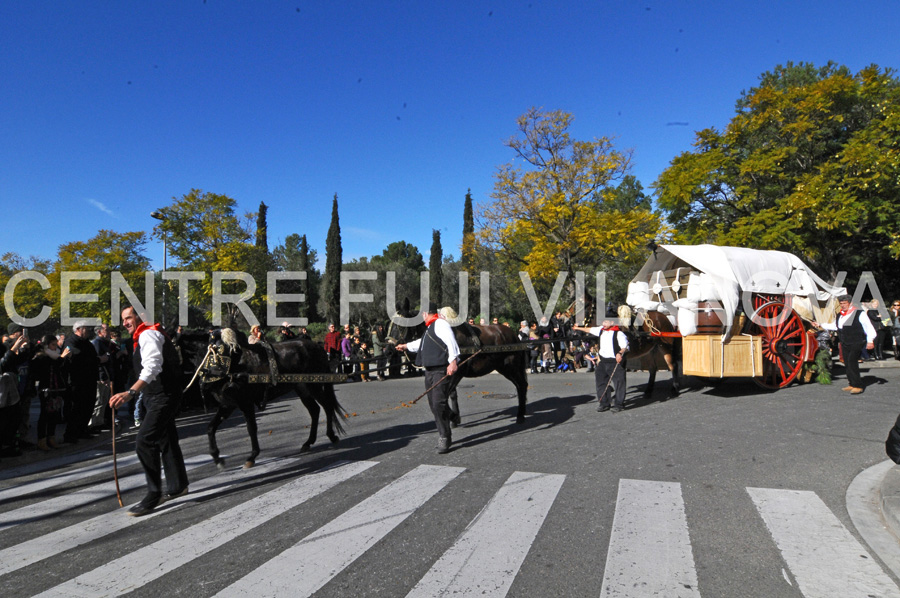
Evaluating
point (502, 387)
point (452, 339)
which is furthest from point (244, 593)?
point (502, 387)

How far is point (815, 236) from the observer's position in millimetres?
22172

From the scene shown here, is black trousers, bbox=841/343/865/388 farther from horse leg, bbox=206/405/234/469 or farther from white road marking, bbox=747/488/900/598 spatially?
horse leg, bbox=206/405/234/469

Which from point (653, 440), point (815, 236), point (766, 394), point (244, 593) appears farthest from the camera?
point (815, 236)

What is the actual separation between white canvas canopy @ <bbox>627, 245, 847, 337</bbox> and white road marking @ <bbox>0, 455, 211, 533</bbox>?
29.3 ft

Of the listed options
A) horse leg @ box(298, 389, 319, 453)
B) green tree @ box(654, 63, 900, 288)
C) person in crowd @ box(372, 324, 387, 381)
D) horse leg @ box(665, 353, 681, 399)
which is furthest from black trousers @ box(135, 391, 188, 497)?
green tree @ box(654, 63, 900, 288)

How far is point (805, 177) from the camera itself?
2108cm

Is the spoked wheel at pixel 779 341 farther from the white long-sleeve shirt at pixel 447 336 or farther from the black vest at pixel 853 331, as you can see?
the white long-sleeve shirt at pixel 447 336

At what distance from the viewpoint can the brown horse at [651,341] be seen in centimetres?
1026

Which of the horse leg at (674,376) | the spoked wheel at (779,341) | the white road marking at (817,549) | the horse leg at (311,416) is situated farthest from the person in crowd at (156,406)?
the spoked wheel at (779,341)

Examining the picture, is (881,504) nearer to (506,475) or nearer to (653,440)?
(653,440)

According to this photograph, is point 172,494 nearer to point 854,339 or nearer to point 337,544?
point 337,544

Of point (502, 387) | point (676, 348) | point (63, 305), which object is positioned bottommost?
point (502, 387)

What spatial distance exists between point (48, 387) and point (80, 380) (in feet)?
1.69

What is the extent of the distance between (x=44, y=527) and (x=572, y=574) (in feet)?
15.0
